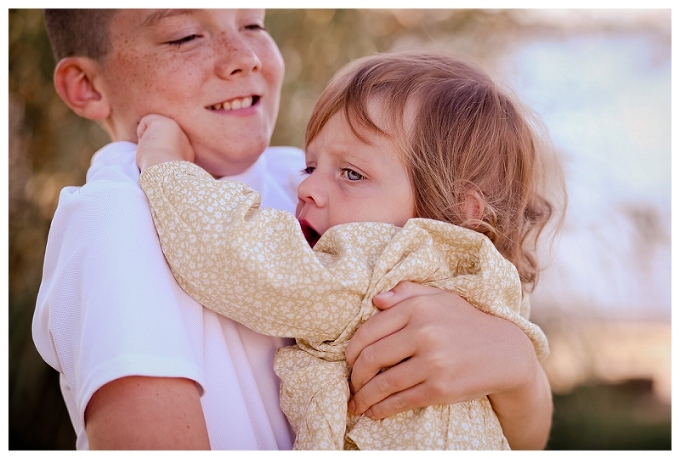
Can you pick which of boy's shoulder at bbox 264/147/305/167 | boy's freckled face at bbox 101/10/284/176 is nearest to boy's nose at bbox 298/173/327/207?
boy's freckled face at bbox 101/10/284/176

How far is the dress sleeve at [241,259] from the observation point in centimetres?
149

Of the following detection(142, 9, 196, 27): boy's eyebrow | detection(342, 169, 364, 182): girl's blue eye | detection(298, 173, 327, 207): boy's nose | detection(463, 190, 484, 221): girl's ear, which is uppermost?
detection(142, 9, 196, 27): boy's eyebrow

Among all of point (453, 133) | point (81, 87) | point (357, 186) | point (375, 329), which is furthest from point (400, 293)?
point (81, 87)

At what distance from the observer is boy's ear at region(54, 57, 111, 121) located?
213cm

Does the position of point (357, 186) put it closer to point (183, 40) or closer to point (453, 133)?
point (453, 133)

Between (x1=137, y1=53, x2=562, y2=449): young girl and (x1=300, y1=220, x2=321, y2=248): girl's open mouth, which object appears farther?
(x1=300, y1=220, x2=321, y2=248): girl's open mouth

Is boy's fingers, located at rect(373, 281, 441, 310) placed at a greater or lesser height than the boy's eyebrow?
lesser

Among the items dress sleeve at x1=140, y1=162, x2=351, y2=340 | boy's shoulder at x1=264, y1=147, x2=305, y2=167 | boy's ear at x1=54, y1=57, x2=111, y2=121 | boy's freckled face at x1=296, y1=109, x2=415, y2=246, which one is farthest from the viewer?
boy's shoulder at x1=264, y1=147, x2=305, y2=167

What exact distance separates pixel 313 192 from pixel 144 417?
76 centimetres

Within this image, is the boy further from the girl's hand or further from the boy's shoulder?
the boy's shoulder

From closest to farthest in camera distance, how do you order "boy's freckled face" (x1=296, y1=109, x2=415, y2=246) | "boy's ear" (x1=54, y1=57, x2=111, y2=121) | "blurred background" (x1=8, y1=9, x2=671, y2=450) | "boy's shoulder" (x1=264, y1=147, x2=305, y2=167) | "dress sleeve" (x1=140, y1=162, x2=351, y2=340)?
"dress sleeve" (x1=140, y1=162, x2=351, y2=340) → "boy's freckled face" (x1=296, y1=109, x2=415, y2=246) → "boy's ear" (x1=54, y1=57, x2=111, y2=121) → "boy's shoulder" (x1=264, y1=147, x2=305, y2=167) → "blurred background" (x1=8, y1=9, x2=671, y2=450)

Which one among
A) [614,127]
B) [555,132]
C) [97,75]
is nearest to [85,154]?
[97,75]

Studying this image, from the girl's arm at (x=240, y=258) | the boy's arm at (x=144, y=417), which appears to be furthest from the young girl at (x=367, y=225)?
the boy's arm at (x=144, y=417)
